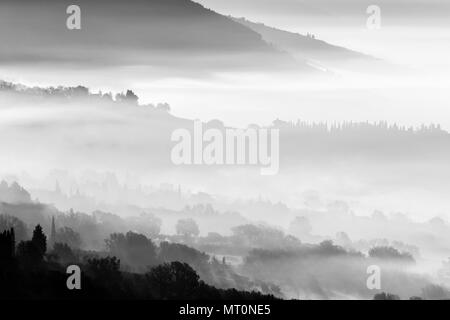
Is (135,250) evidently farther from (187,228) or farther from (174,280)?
(174,280)

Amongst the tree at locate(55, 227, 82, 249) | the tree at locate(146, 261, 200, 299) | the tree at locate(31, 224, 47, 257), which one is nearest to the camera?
the tree at locate(146, 261, 200, 299)

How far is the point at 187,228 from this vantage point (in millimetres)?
69250

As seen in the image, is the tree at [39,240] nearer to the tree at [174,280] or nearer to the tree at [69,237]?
the tree at [69,237]

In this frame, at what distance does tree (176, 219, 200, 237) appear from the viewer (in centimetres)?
6888

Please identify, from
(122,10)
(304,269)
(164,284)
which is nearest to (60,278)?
(164,284)

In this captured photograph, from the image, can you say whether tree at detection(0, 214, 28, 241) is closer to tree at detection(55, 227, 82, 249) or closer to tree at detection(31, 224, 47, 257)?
tree at detection(31, 224, 47, 257)

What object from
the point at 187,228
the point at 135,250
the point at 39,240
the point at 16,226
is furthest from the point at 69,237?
the point at 187,228

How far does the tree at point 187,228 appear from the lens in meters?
68.9

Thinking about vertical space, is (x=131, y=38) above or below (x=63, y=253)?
above

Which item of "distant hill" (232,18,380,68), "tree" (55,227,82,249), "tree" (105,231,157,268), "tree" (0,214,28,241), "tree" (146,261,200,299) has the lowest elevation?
"tree" (146,261,200,299)

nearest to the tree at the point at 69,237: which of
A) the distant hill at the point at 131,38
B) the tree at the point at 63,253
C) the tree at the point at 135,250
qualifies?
the tree at the point at 63,253

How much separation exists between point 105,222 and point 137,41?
11080mm

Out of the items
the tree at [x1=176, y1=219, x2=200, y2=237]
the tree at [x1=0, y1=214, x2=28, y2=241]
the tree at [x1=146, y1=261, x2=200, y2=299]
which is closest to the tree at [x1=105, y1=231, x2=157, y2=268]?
the tree at [x1=146, y1=261, x2=200, y2=299]
